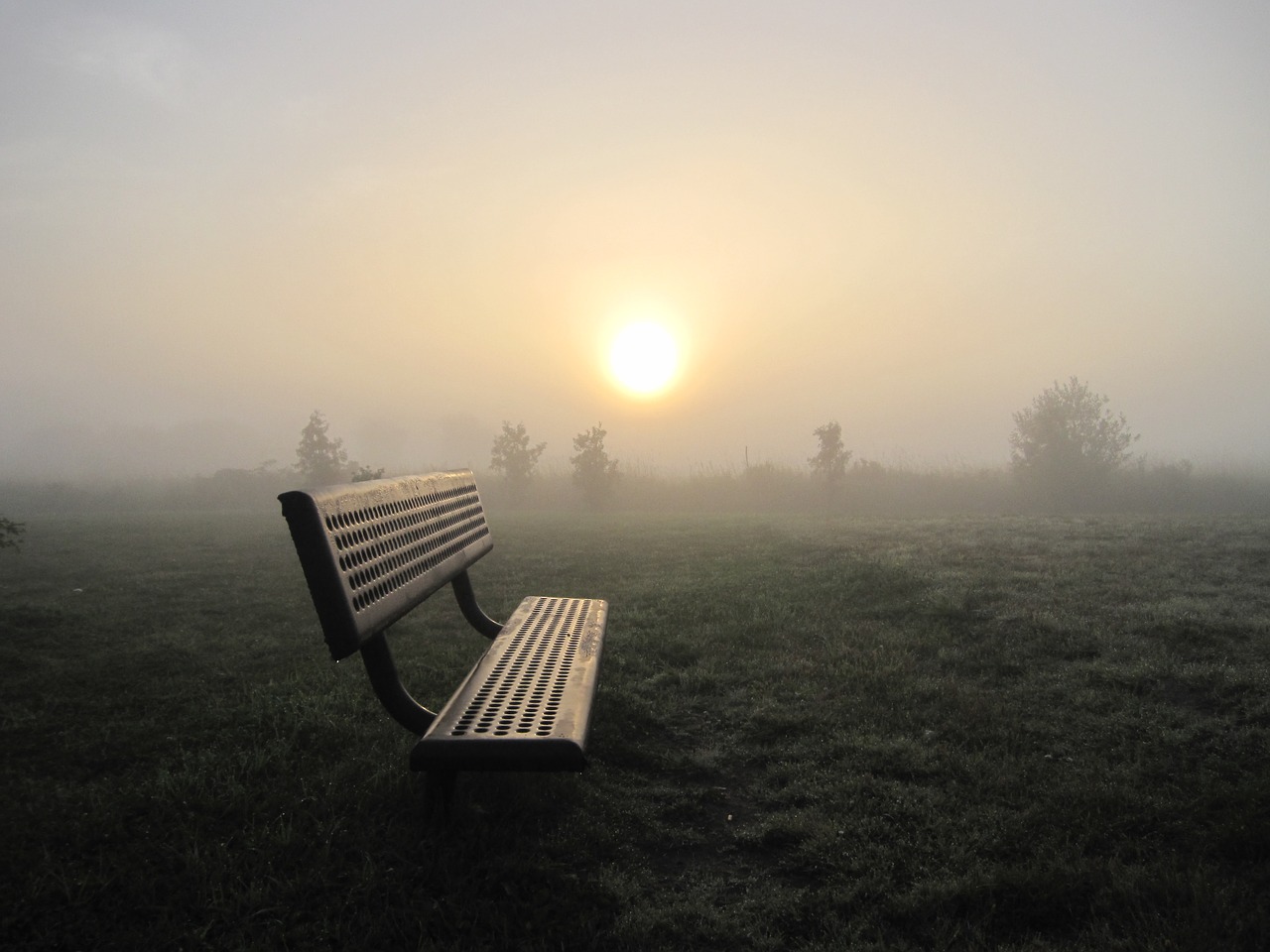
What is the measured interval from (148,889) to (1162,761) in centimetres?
442

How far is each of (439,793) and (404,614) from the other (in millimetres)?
762

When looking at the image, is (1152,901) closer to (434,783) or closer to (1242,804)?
(1242,804)

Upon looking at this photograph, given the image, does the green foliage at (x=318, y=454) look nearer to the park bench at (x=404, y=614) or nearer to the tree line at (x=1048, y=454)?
the tree line at (x=1048, y=454)

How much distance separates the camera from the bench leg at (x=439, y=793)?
9.45ft

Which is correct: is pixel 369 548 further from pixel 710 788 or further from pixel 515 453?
pixel 515 453

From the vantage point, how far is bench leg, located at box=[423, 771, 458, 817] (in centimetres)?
288

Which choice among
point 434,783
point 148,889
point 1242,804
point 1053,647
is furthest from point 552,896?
point 1053,647

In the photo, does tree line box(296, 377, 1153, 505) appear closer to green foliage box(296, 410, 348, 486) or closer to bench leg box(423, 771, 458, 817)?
green foliage box(296, 410, 348, 486)

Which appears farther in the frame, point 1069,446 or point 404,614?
point 1069,446

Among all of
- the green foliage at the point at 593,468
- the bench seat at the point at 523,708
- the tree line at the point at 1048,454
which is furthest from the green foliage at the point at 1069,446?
the bench seat at the point at 523,708

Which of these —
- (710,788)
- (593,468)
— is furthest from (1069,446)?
(710,788)

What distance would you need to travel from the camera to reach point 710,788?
3520 mm

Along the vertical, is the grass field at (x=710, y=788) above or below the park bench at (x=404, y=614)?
below

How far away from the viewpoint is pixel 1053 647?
5.29 meters
